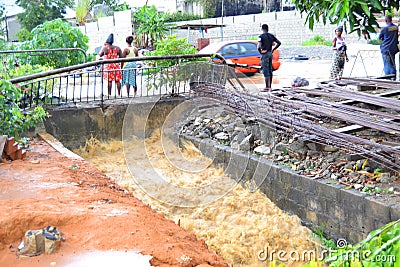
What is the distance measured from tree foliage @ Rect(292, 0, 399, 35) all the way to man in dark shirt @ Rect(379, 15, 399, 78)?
7391 mm

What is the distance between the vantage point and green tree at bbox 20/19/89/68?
1280 centimetres

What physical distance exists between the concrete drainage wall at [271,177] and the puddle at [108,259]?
2815mm

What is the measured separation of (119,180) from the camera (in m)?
8.02

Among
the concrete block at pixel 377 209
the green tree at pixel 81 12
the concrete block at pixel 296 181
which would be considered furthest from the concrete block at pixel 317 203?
the green tree at pixel 81 12

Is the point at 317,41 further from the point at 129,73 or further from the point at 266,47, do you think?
the point at 129,73

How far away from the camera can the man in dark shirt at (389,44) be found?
1099 centimetres

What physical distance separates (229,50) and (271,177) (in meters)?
11.5

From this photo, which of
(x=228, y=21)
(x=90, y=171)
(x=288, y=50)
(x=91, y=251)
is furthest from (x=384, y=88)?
(x=228, y=21)

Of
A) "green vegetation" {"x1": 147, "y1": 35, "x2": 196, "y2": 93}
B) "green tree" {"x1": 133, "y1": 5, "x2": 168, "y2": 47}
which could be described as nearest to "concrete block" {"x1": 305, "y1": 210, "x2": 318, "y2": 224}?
"green vegetation" {"x1": 147, "y1": 35, "x2": 196, "y2": 93}

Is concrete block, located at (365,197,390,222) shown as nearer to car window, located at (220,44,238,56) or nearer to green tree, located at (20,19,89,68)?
green tree, located at (20,19,89,68)

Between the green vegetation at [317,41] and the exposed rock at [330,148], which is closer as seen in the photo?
the exposed rock at [330,148]

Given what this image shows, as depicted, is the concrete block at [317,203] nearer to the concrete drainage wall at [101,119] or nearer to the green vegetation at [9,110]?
the green vegetation at [9,110]

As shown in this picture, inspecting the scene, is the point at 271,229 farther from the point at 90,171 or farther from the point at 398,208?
the point at 90,171

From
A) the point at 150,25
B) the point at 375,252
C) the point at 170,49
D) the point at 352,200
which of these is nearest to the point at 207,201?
the point at 352,200
